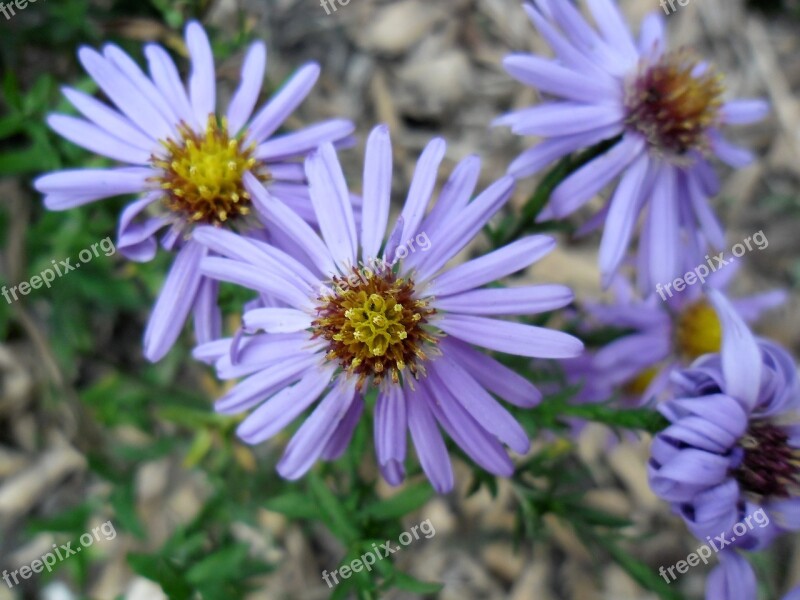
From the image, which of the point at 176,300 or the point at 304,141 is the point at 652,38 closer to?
the point at 304,141

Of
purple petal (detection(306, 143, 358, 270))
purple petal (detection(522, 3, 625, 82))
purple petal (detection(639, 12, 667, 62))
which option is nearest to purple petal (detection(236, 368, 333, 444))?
purple petal (detection(306, 143, 358, 270))

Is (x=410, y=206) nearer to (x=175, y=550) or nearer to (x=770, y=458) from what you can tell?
(x=770, y=458)

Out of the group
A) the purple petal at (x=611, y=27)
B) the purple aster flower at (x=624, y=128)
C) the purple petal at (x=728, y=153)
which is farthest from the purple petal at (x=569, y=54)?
the purple petal at (x=728, y=153)

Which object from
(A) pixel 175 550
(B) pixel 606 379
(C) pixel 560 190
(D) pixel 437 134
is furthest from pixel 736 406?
(D) pixel 437 134

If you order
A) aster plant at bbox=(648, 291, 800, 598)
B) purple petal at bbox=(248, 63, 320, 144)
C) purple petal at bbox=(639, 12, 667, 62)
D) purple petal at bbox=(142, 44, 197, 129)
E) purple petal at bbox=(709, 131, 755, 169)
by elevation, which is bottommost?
aster plant at bbox=(648, 291, 800, 598)

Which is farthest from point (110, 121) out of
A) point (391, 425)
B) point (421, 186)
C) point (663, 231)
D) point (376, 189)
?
point (663, 231)

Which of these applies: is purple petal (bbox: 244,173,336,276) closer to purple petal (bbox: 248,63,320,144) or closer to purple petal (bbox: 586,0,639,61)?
purple petal (bbox: 248,63,320,144)

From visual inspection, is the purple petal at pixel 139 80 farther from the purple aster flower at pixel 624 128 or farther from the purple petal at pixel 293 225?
the purple aster flower at pixel 624 128
